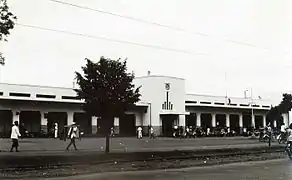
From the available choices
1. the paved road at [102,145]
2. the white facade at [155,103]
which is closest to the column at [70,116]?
the white facade at [155,103]

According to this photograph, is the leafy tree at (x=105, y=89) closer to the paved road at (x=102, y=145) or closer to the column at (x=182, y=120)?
the paved road at (x=102, y=145)

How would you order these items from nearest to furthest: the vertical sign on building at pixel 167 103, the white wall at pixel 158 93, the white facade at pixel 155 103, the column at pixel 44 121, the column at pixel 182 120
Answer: the white facade at pixel 155 103, the column at pixel 44 121, the white wall at pixel 158 93, the vertical sign on building at pixel 167 103, the column at pixel 182 120

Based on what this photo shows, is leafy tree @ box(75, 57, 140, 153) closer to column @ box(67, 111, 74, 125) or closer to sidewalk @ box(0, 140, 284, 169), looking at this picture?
sidewalk @ box(0, 140, 284, 169)

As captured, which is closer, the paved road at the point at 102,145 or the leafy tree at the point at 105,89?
the leafy tree at the point at 105,89

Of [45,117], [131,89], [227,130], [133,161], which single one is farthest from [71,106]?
[133,161]

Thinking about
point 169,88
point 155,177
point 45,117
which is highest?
point 169,88

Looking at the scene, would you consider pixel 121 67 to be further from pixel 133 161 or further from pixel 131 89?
pixel 133 161

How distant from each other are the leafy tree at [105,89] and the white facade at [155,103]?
78.0 ft

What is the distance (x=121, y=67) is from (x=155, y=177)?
11.9 m

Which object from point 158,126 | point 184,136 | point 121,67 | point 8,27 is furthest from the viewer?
point 158,126

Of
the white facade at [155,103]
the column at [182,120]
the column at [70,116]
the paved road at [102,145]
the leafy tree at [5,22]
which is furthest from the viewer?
the column at [182,120]

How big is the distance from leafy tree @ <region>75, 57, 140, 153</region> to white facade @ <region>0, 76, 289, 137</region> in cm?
2376

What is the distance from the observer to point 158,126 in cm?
6925

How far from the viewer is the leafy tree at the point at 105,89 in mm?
26031
